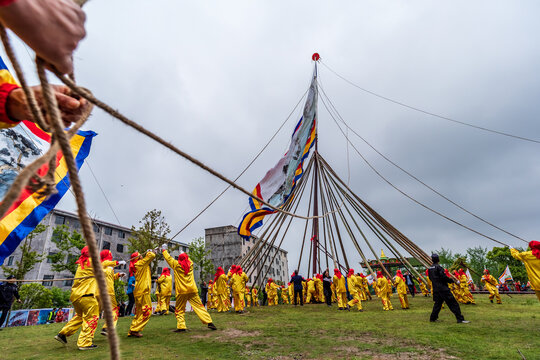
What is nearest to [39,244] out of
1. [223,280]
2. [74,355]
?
[223,280]

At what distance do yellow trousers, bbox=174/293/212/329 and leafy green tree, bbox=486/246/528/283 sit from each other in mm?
40869

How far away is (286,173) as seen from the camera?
11414 mm

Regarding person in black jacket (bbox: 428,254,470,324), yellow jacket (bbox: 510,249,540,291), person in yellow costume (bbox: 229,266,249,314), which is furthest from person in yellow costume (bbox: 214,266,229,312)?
yellow jacket (bbox: 510,249,540,291)

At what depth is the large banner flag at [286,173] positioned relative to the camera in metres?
10.4

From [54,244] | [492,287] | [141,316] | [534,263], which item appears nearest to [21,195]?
[141,316]

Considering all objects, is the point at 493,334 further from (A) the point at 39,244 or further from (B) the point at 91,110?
(A) the point at 39,244

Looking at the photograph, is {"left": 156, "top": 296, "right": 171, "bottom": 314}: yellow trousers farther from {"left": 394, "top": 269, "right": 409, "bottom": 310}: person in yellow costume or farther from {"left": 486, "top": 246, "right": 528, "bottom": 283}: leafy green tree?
{"left": 486, "top": 246, "right": 528, "bottom": 283}: leafy green tree

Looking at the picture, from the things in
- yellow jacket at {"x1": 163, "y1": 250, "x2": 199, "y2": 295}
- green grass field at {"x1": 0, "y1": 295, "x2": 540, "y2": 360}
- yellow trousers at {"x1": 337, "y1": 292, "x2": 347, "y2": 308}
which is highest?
yellow jacket at {"x1": 163, "y1": 250, "x2": 199, "y2": 295}

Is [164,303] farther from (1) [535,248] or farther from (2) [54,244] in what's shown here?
(2) [54,244]

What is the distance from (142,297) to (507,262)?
45811 millimetres

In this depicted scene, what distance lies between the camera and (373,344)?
16.0ft

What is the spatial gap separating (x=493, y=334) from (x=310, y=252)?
1135 centimetres

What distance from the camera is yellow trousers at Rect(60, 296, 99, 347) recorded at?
520 centimetres

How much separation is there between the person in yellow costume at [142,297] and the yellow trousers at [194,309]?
709mm
